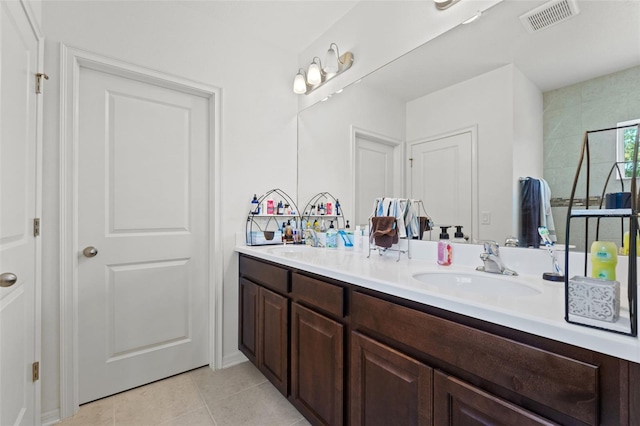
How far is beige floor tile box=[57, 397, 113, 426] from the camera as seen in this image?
5.06ft

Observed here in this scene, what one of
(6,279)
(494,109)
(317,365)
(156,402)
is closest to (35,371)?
(156,402)

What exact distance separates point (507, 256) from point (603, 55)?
788 mm

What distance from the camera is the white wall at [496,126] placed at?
4.00 ft

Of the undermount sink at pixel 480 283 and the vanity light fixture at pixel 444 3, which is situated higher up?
the vanity light fixture at pixel 444 3

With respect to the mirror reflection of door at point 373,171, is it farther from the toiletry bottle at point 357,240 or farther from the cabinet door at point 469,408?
the cabinet door at point 469,408

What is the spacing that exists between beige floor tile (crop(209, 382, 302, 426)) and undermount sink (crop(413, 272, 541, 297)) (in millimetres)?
1080

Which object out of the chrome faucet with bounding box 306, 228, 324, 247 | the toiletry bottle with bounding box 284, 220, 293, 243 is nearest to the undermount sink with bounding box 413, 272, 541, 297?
the chrome faucet with bounding box 306, 228, 324, 247

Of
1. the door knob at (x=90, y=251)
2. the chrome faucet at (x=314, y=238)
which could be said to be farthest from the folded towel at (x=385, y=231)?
the door knob at (x=90, y=251)

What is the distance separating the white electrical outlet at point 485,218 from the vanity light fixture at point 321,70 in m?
1.33

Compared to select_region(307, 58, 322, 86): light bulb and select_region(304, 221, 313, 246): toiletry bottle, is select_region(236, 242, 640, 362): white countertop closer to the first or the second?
select_region(304, 221, 313, 246): toiletry bottle

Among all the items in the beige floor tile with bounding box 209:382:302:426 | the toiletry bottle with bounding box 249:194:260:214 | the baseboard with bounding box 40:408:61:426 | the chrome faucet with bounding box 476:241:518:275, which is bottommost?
the beige floor tile with bounding box 209:382:302:426

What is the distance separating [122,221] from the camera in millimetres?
1829

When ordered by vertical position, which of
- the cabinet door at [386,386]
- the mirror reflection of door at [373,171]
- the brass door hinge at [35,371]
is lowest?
the brass door hinge at [35,371]

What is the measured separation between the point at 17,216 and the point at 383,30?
81.5 inches
